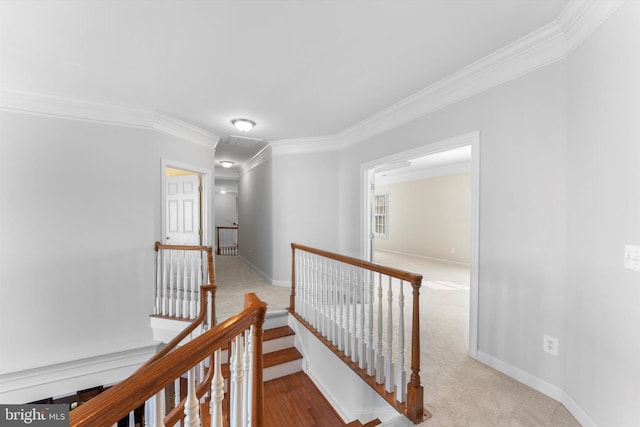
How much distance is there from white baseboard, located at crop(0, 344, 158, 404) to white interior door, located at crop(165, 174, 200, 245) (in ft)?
5.28

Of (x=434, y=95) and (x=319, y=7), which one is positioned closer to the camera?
(x=319, y=7)

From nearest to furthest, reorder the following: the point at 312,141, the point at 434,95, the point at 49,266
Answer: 1. the point at 434,95
2. the point at 49,266
3. the point at 312,141

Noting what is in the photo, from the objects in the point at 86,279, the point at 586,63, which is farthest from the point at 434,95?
the point at 86,279

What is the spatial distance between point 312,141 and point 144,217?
2.78 metres

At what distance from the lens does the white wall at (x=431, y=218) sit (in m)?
Result: 6.65

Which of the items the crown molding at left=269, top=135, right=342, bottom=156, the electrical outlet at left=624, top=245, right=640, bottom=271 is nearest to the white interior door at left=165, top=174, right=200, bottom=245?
the crown molding at left=269, top=135, right=342, bottom=156

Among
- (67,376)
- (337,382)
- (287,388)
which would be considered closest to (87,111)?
(67,376)

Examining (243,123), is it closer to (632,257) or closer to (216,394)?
(216,394)

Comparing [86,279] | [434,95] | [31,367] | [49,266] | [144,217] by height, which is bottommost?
[31,367]

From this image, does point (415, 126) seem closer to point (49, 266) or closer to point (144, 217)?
point (144, 217)

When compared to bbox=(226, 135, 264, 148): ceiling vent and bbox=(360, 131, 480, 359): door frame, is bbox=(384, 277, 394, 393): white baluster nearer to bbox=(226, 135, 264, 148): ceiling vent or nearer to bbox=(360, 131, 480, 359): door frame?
bbox=(360, 131, 480, 359): door frame

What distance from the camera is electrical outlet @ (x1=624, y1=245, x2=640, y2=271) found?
132cm

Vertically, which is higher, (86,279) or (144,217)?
(144,217)

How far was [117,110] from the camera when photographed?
126 inches
